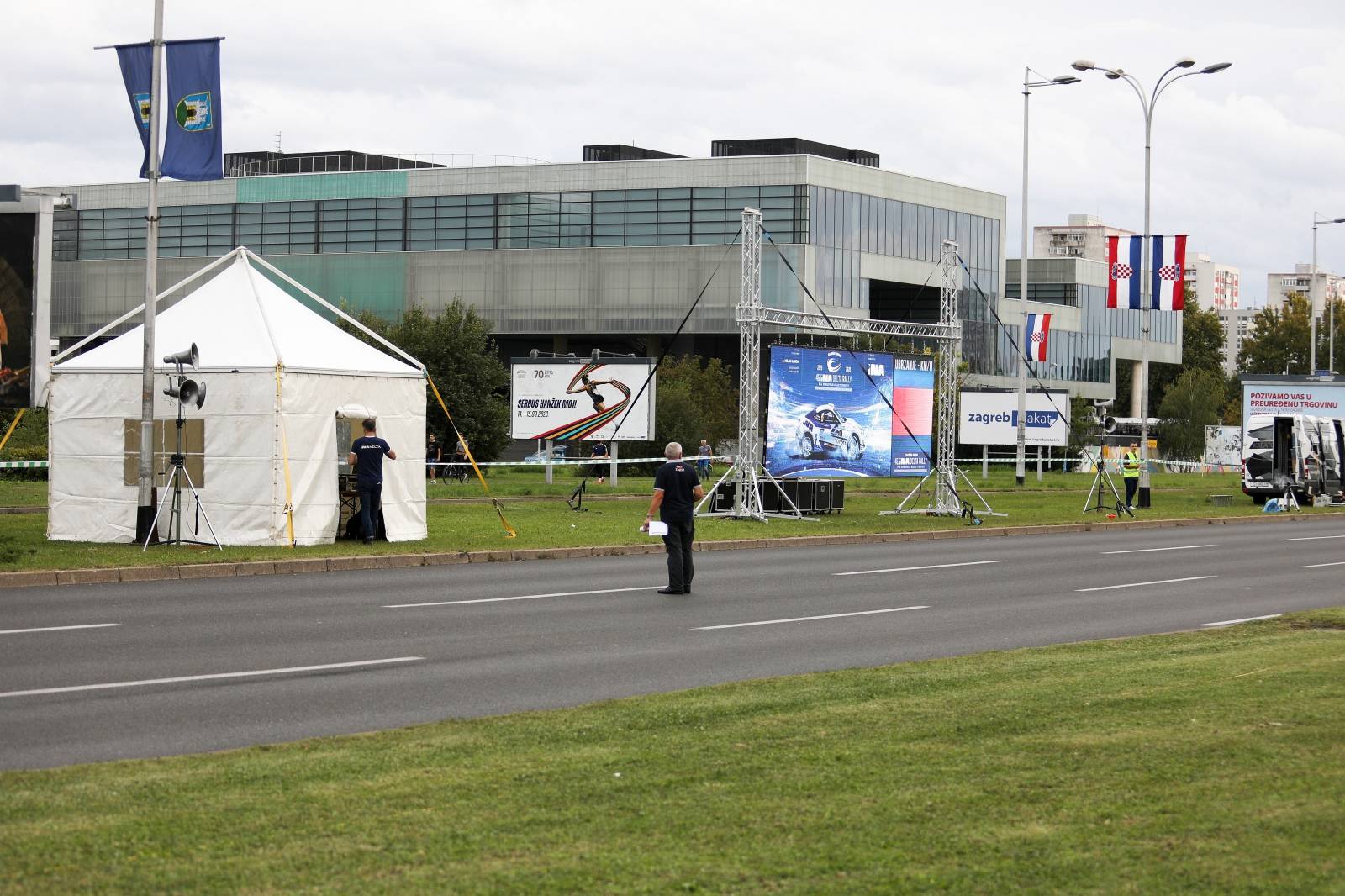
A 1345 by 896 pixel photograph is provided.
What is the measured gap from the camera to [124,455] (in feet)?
77.7

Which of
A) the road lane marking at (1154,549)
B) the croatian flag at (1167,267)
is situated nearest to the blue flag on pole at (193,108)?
the road lane marking at (1154,549)

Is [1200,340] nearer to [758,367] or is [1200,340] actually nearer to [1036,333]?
[1036,333]

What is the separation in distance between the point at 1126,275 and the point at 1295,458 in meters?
8.97

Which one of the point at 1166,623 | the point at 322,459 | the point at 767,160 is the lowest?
the point at 1166,623

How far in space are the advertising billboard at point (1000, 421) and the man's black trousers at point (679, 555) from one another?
44.1m

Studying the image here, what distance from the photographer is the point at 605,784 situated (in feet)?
23.4

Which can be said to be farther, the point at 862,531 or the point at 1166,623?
the point at 862,531

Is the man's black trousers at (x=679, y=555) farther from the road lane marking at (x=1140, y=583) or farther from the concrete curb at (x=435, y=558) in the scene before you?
the concrete curb at (x=435, y=558)

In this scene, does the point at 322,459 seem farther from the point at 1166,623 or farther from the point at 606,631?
the point at 1166,623

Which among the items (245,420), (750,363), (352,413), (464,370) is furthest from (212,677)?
(464,370)

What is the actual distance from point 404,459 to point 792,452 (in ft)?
30.6

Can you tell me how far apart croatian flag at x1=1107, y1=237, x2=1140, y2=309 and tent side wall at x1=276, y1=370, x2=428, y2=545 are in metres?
20.3

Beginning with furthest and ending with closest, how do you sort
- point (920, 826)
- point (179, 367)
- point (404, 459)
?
1. point (404, 459)
2. point (179, 367)
3. point (920, 826)

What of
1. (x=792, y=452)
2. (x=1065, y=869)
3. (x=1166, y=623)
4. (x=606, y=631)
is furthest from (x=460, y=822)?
(x=792, y=452)
